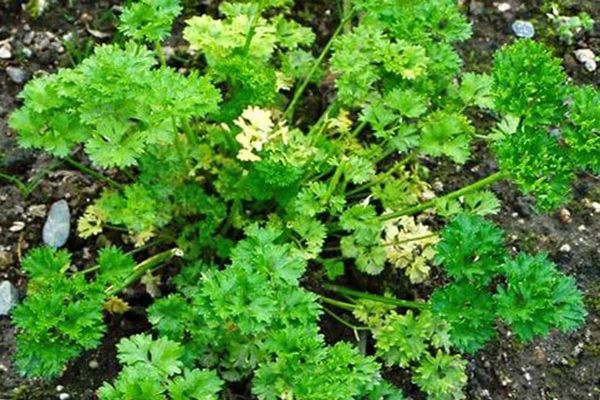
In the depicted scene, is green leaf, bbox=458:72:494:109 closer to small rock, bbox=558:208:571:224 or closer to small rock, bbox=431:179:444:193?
small rock, bbox=431:179:444:193

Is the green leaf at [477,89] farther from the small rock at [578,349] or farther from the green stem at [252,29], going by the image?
the small rock at [578,349]

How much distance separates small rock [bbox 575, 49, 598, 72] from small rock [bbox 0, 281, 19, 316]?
2169 mm

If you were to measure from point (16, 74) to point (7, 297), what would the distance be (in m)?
0.84

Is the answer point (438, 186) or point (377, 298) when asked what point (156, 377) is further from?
point (438, 186)

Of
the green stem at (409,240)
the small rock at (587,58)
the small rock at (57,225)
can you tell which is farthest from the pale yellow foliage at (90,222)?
the small rock at (587,58)

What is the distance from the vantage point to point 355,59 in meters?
3.05

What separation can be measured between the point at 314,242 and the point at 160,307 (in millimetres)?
467

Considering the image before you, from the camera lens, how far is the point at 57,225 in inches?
130

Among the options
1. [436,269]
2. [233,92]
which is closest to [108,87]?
[233,92]

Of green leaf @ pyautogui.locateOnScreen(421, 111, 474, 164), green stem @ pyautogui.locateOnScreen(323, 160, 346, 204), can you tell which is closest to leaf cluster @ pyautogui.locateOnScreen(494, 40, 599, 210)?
green leaf @ pyautogui.locateOnScreen(421, 111, 474, 164)

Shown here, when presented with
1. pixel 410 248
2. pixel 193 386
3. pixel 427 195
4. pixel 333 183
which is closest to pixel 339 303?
pixel 410 248

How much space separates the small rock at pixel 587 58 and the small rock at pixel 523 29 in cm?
18

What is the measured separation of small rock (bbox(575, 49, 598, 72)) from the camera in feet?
12.6

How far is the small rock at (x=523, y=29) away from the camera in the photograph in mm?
3895
